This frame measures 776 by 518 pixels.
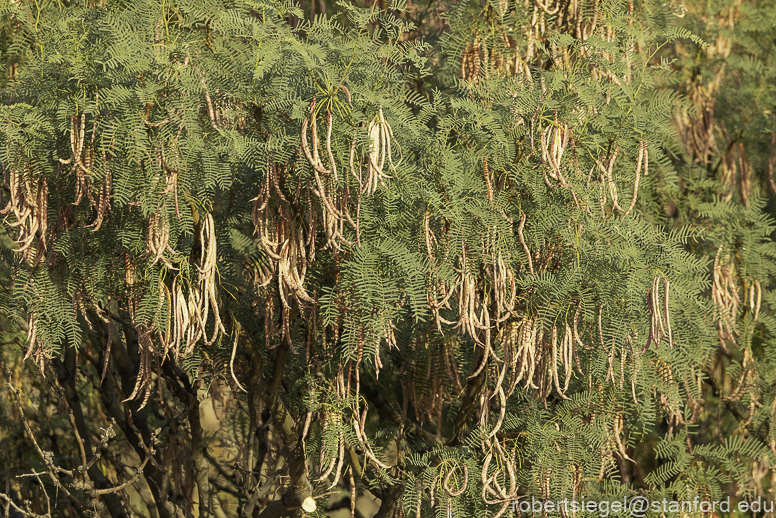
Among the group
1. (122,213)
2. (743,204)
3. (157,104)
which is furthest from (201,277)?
(743,204)

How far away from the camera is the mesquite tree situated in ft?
8.42

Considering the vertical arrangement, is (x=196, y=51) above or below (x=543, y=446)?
above

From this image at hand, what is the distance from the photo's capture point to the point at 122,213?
2834 millimetres

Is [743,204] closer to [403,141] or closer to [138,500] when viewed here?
[403,141]

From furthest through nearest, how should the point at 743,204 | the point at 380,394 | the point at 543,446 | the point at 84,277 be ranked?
1. the point at 743,204
2. the point at 380,394
3. the point at 543,446
4. the point at 84,277

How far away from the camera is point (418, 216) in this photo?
9.29ft

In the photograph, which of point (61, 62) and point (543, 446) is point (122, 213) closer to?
point (61, 62)

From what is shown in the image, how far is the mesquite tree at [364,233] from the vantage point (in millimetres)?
2566

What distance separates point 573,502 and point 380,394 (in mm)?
1233

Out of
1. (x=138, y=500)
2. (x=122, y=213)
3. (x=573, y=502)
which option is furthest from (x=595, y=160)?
(x=138, y=500)

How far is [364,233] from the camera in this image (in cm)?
277

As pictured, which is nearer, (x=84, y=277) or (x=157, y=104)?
(x=157, y=104)

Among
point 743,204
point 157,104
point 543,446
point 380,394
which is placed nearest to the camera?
point 157,104

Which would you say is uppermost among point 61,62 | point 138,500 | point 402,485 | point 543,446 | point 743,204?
point 61,62
